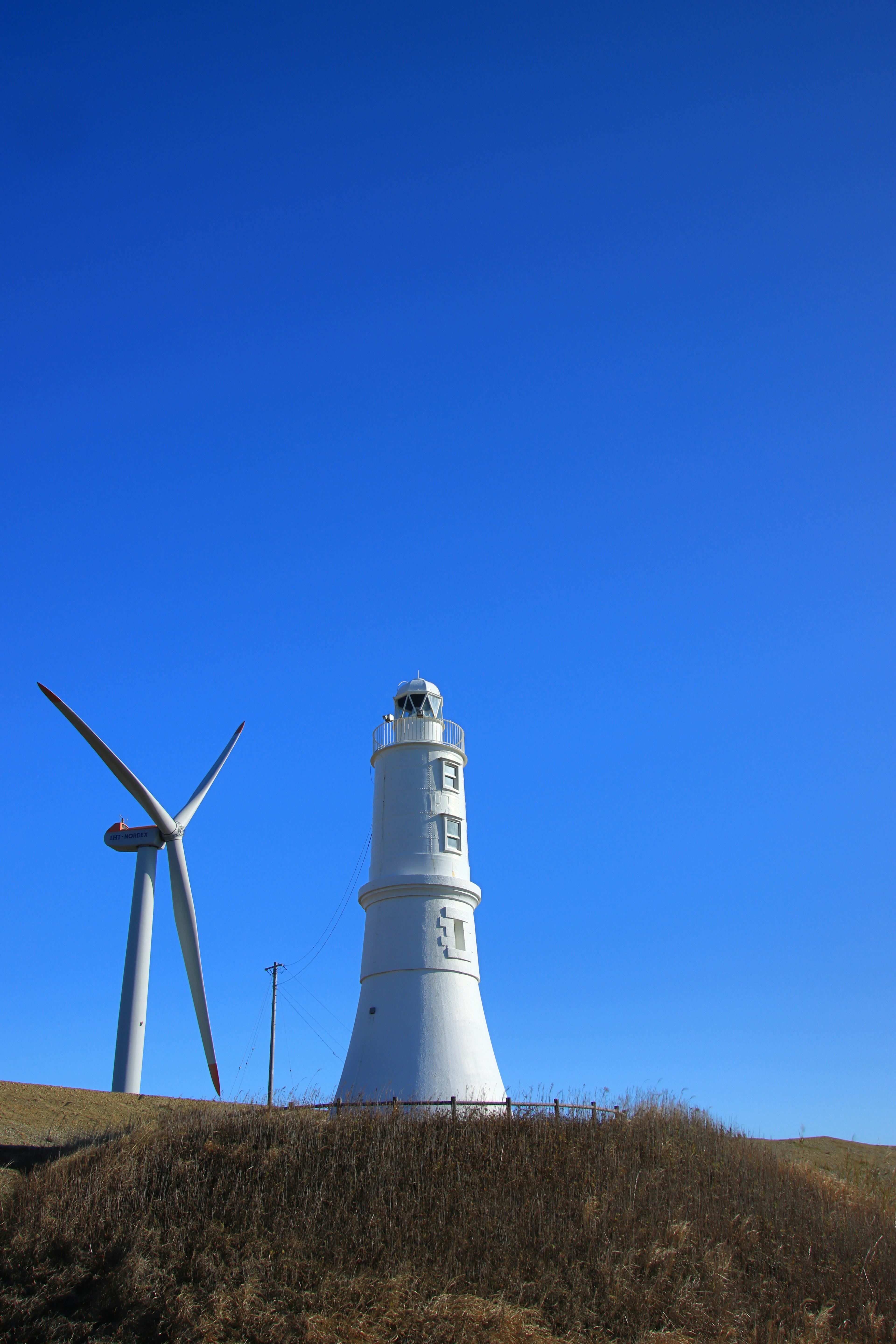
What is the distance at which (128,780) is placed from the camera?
36.7m

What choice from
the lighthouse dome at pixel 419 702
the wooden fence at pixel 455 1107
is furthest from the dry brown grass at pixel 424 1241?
the lighthouse dome at pixel 419 702

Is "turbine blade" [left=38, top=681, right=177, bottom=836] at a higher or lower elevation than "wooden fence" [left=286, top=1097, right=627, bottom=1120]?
higher

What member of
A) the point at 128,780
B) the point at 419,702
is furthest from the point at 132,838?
the point at 419,702

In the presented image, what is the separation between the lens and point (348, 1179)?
2078 centimetres

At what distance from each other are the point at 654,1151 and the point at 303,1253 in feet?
31.0

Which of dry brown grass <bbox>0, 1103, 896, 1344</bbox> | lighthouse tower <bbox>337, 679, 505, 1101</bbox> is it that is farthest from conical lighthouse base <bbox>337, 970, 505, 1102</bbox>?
dry brown grass <bbox>0, 1103, 896, 1344</bbox>

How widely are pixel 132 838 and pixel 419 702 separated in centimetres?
1229

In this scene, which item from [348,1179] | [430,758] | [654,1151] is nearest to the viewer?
[348,1179]

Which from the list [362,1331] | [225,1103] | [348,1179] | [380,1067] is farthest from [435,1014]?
[362,1331]

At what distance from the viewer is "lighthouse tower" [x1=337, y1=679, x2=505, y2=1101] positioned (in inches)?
1161

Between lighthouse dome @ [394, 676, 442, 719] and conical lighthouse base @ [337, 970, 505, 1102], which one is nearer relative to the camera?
conical lighthouse base @ [337, 970, 505, 1102]

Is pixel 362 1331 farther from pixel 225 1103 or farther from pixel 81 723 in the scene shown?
pixel 81 723

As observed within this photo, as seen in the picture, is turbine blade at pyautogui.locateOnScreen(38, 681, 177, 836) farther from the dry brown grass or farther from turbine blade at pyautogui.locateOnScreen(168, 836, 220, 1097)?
the dry brown grass

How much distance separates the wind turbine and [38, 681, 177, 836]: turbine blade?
20mm
